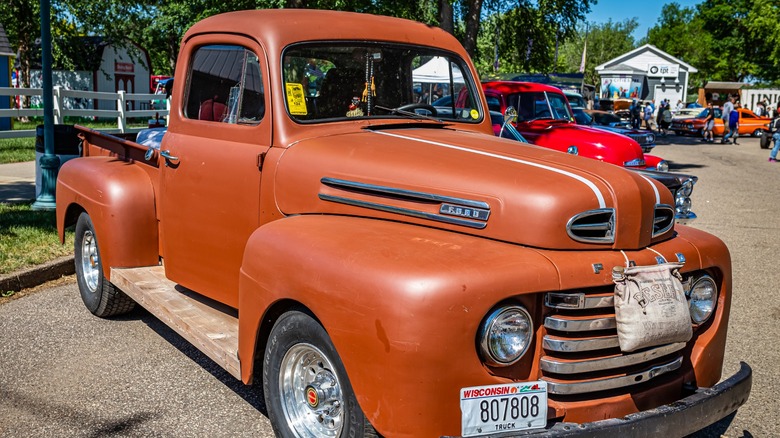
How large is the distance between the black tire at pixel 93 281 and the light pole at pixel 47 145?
3.86m

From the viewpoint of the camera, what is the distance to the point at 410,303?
2588mm

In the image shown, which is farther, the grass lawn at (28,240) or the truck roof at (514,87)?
the truck roof at (514,87)

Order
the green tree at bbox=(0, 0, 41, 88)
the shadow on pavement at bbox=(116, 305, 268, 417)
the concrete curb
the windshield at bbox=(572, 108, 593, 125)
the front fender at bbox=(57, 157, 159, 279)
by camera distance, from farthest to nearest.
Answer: the green tree at bbox=(0, 0, 41, 88), the windshield at bbox=(572, 108, 593, 125), the concrete curb, the front fender at bbox=(57, 157, 159, 279), the shadow on pavement at bbox=(116, 305, 268, 417)

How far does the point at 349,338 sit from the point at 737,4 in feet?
225

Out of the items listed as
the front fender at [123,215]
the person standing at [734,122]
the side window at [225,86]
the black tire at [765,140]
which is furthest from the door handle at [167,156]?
the person standing at [734,122]

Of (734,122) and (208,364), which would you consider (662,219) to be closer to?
(208,364)

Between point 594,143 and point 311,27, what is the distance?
7.85 m

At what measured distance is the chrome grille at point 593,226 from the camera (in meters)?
2.99

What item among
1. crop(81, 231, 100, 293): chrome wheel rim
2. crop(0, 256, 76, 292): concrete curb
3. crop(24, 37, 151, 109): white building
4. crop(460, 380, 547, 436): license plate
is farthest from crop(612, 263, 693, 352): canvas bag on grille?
crop(24, 37, 151, 109): white building

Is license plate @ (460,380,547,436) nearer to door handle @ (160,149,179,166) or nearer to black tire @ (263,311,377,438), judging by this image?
black tire @ (263,311,377,438)

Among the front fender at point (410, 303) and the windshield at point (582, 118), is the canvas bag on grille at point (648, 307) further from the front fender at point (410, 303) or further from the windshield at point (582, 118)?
the windshield at point (582, 118)

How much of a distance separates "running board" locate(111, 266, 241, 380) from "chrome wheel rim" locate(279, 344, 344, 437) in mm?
336

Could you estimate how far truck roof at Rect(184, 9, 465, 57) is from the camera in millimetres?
4094

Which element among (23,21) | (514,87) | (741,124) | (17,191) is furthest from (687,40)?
(17,191)
